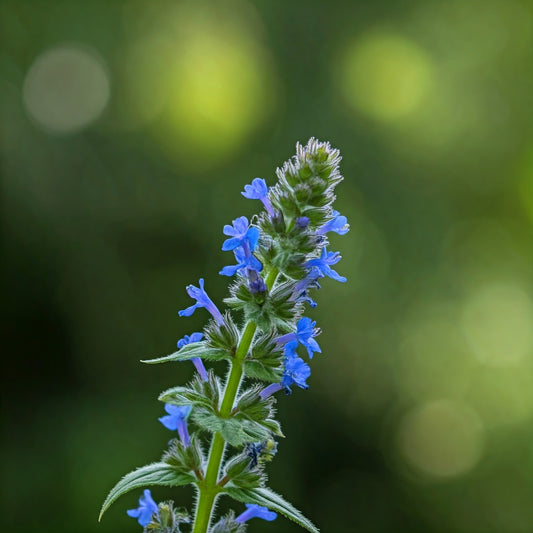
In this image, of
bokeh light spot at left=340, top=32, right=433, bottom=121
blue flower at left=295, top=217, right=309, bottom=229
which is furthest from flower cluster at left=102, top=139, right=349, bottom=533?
bokeh light spot at left=340, top=32, right=433, bottom=121

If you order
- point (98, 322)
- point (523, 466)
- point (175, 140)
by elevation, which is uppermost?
point (175, 140)

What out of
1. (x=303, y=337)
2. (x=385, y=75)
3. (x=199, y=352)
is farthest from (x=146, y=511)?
(x=385, y=75)

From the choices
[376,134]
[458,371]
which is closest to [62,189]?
[376,134]

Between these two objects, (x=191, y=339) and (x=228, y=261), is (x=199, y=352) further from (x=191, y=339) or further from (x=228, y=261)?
(x=228, y=261)

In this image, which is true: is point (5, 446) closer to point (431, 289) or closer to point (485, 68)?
point (431, 289)

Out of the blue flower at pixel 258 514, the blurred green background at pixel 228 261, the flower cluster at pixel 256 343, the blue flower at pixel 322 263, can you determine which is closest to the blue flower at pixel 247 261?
the flower cluster at pixel 256 343
